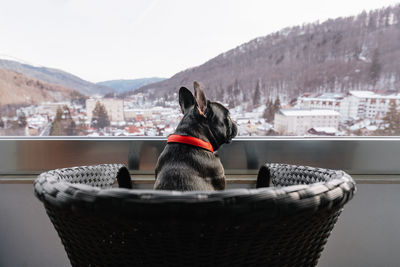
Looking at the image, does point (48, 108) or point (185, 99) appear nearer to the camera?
point (185, 99)

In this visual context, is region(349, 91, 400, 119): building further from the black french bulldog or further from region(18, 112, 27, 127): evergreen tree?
region(18, 112, 27, 127): evergreen tree

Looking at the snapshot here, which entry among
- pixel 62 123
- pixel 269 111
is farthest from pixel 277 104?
pixel 62 123

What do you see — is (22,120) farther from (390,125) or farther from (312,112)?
(390,125)

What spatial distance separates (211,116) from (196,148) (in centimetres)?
13

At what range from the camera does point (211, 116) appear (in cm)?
86

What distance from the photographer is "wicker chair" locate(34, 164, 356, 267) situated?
0.31 meters

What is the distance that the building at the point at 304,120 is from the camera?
1125 mm

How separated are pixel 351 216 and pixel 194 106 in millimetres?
791

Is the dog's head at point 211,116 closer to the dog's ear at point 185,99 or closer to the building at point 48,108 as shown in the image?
the dog's ear at point 185,99

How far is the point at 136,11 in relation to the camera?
1126 mm

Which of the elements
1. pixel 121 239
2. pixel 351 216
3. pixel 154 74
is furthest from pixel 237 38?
pixel 121 239

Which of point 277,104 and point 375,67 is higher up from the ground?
point 375,67

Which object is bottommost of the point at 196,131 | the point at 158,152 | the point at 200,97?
the point at 158,152

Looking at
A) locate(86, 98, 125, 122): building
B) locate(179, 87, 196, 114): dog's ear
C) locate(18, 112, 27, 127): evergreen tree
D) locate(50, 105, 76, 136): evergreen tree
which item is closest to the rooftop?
locate(179, 87, 196, 114): dog's ear
